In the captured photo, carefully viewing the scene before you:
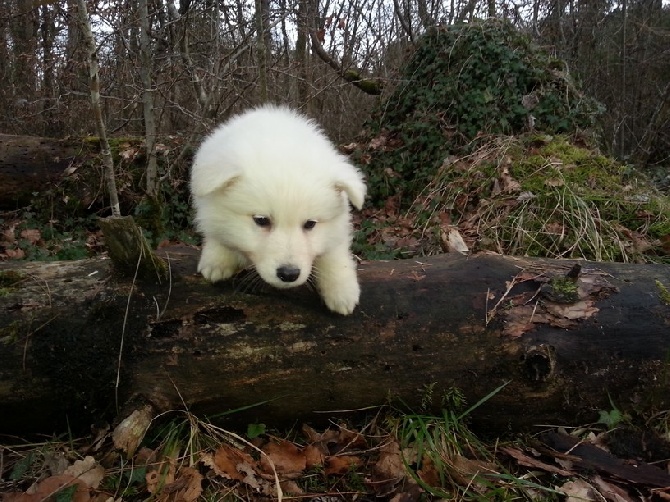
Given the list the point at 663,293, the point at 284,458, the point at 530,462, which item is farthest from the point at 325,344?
the point at 663,293

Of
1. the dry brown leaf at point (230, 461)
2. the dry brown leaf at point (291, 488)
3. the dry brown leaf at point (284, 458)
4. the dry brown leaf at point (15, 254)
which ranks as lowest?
the dry brown leaf at point (291, 488)

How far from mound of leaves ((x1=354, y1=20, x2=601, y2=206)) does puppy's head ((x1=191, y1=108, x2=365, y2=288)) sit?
161 inches

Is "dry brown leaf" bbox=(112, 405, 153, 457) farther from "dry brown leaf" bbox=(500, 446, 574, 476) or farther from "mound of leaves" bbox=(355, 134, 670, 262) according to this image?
"mound of leaves" bbox=(355, 134, 670, 262)

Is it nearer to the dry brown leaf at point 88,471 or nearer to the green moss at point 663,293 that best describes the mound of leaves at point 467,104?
the green moss at point 663,293

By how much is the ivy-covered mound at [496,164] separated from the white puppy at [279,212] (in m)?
1.34

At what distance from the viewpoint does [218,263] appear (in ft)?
8.98

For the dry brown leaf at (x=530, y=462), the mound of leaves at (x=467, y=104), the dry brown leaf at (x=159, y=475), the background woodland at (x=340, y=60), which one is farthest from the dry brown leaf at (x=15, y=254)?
the dry brown leaf at (x=530, y=462)

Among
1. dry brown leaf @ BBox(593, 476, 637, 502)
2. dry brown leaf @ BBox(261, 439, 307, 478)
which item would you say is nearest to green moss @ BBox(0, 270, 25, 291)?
dry brown leaf @ BBox(261, 439, 307, 478)

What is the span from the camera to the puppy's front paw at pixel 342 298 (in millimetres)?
2693

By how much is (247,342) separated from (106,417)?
2.55ft

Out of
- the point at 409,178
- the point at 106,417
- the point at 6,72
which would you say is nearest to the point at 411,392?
the point at 106,417

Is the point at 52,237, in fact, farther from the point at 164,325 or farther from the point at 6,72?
the point at 6,72

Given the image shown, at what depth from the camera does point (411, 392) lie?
2.76 m

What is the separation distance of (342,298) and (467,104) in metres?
4.90
